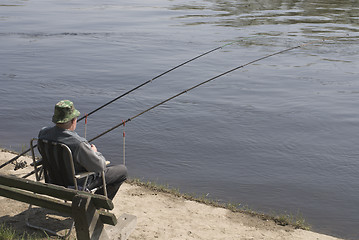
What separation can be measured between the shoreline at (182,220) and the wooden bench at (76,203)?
3.44ft

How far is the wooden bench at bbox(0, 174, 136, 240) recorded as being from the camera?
Result: 4.50m

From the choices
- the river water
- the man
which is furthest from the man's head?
the river water

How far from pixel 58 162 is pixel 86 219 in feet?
3.04

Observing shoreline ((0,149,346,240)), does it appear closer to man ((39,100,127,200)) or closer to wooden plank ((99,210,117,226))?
man ((39,100,127,200))

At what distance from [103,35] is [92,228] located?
56.1ft

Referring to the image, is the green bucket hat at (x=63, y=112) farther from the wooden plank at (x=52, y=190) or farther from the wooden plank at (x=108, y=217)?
the wooden plank at (x=108, y=217)

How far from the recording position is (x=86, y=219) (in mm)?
4566

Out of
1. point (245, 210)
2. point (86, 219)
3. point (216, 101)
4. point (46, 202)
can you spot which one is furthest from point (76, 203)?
point (216, 101)

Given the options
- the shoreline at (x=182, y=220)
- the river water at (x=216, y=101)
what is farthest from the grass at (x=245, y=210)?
the river water at (x=216, y=101)

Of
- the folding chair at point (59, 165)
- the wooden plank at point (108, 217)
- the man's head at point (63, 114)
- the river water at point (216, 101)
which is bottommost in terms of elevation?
the river water at point (216, 101)

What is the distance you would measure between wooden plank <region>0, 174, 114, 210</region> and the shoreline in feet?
3.66

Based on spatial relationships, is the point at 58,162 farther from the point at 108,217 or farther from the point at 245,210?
the point at 245,210

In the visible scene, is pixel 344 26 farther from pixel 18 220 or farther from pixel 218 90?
pixel 18 220

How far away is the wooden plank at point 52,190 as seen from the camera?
4.49 metres
